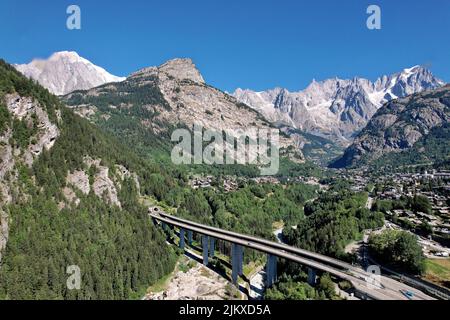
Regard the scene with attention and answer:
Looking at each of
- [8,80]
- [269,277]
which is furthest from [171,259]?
[8,80]

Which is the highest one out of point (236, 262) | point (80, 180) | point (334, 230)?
point (80, 180)

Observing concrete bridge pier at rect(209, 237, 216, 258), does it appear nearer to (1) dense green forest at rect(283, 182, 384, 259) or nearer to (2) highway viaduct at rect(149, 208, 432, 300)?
(2) highway viaduct at rect(149, 208, 432, 300)

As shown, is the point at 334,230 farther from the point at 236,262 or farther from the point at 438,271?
the point at 236,262

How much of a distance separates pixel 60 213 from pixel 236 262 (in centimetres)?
4726

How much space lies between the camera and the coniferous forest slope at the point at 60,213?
81938 mm

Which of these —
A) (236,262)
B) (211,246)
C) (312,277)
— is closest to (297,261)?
(312,277)

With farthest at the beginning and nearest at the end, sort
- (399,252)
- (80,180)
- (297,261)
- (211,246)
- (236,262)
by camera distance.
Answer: (80,180), (211,246), (236,262), (399,252), (297,261)

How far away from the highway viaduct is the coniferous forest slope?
10286 millimetres

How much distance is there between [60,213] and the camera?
97.9 m

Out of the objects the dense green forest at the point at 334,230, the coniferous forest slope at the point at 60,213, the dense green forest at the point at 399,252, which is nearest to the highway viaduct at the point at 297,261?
the coniferous forest slope at the point at 60,213

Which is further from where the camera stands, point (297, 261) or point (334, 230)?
point (334, 230)

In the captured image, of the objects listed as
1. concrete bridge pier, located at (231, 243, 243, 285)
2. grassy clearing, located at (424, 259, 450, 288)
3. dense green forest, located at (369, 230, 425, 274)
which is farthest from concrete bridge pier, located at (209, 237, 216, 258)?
grassy clearing, located at (424, 259, 450, 288)

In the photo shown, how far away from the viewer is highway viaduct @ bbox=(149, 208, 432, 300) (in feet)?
231

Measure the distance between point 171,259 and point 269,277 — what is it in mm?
31280
